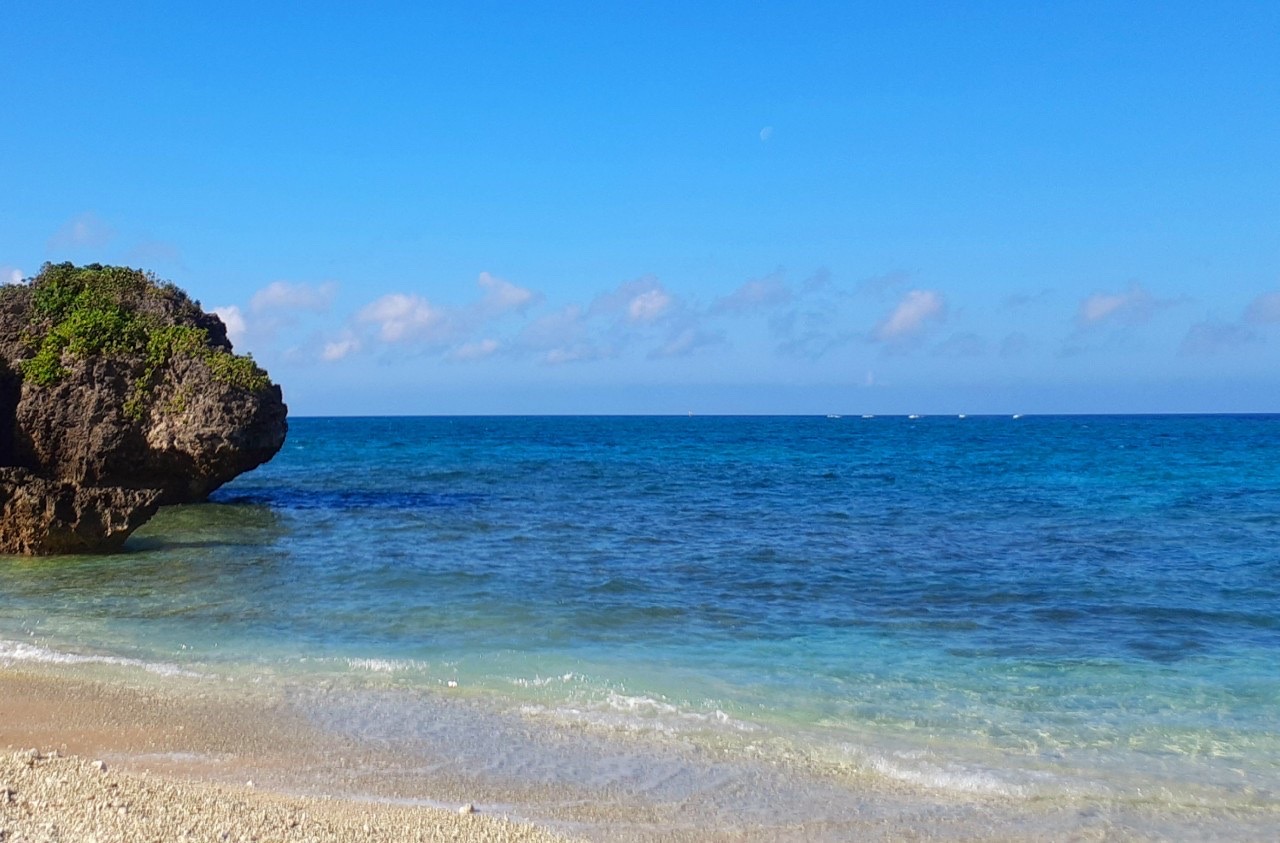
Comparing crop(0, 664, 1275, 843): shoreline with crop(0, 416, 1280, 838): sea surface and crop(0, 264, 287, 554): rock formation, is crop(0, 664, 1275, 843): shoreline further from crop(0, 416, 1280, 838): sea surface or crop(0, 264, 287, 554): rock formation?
crop(0, 264, 287, 554): rock formation

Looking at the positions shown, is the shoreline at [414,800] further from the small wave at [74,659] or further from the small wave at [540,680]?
the small wave at [74,659]

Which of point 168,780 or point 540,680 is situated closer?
point 168,780

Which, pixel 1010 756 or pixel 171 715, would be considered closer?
pixel 1010 756

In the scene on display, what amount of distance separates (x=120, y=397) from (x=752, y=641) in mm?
18995

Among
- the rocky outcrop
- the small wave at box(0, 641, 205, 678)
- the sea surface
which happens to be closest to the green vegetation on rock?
the sea surface

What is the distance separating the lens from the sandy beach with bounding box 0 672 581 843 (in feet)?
21.5

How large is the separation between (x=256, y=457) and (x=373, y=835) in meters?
21.0

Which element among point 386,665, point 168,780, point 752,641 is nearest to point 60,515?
point 386,665

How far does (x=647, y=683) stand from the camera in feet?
34.1

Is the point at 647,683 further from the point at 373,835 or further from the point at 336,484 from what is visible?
the point at 336,484

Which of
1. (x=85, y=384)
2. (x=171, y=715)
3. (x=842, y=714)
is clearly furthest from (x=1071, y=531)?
(x=85, y=384)

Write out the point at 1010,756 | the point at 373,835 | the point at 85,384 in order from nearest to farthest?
the point at 373,835 → the point at 1010,756 → the point at 85,384

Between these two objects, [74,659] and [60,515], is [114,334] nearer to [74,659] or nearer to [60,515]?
[60,515]

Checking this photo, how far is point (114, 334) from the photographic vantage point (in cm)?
2550
